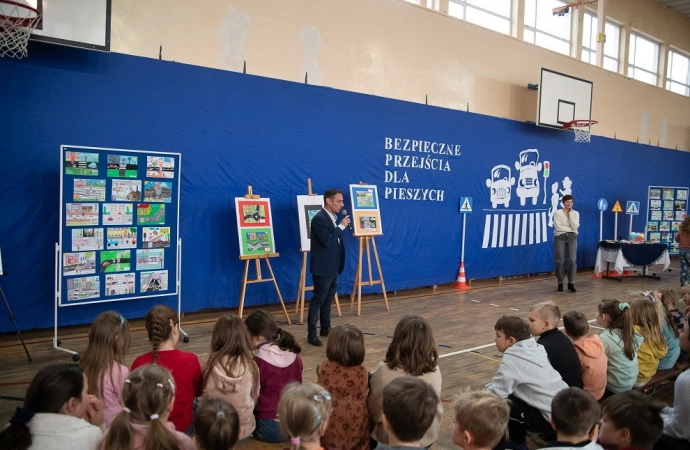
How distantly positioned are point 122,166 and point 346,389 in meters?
3.35

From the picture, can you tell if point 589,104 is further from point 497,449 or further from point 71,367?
point 71,367

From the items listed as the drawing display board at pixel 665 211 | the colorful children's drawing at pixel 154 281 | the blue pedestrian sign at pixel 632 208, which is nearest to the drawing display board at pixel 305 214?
the colorful children's drawing at pixel 154 281

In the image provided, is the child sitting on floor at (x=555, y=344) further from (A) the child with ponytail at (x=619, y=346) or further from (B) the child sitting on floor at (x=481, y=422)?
(B) the child sitting on floor at (x=481, y=422)

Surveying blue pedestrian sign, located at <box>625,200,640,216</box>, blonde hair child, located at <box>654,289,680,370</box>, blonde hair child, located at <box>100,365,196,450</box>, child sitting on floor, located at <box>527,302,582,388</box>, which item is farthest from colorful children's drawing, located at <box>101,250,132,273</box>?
blue pedestrian sign, located at <box>625,200,640,216</box>

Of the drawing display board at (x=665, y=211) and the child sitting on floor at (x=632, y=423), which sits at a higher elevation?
the drawing display board at (x=665, y=211)

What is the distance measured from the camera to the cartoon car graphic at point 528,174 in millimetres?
9664

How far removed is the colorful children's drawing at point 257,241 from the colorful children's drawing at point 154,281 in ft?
2.90

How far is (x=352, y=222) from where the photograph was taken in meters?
6.83

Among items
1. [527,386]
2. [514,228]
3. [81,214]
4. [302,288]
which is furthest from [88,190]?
[514,228]

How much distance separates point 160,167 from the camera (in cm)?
498

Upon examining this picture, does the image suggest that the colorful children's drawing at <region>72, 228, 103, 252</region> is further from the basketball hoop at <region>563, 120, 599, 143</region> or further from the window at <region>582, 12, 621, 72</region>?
the window at <region>582, 12, 621, 72</region>

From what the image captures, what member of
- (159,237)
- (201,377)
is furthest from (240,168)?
(201,377)

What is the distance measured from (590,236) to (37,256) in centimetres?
1054

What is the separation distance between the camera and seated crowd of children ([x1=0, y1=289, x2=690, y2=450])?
1.76m
